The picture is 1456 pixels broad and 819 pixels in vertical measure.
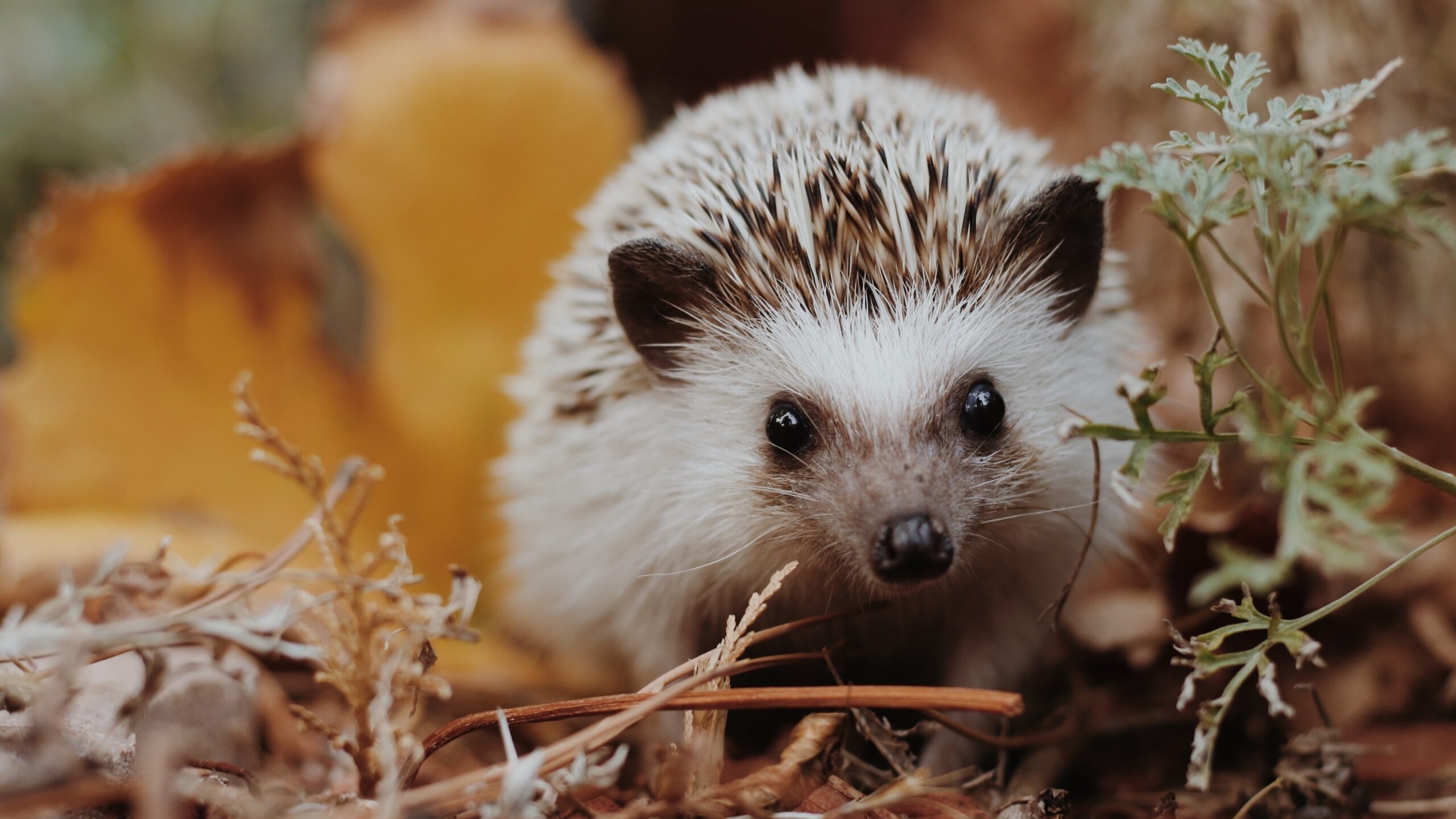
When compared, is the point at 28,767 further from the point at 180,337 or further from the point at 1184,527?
the point at 1184,527

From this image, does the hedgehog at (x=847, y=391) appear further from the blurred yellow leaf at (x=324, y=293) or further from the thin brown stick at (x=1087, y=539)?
the blurred yellow leaf at (x=324, y=293)

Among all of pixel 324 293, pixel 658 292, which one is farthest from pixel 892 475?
pixel 324 293

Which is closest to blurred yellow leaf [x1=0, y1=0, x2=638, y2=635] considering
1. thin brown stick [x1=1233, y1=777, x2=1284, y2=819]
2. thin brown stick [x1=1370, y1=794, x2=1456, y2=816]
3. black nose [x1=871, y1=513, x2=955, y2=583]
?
black nose [x1=871, y1=513, x2=955, y2=583]

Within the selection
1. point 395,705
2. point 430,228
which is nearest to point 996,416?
point 395,705

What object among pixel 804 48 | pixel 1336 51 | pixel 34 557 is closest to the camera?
pixel 34 557

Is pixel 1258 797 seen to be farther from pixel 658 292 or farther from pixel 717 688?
pixel 658 292

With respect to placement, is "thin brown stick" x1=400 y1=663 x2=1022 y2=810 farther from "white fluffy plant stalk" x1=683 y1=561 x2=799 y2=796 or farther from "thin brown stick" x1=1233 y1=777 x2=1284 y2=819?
"thin brown stick" x1=1233 y1=777 x2=1284 y2=819
